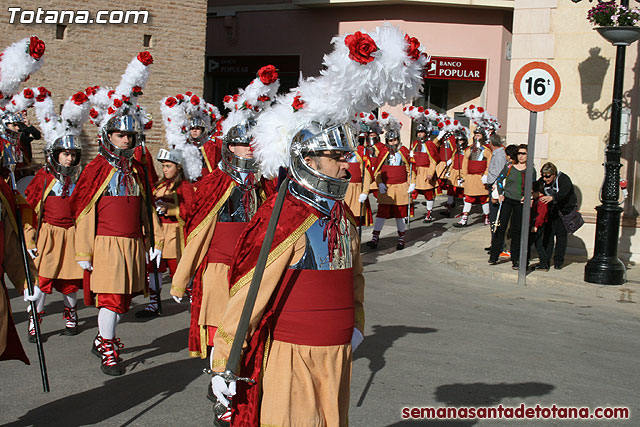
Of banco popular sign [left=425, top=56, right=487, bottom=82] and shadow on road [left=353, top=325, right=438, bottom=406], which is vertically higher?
banco popular sign [left=425, top=56, right=487, bottom=82]

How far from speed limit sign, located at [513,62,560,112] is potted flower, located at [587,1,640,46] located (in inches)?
41.6

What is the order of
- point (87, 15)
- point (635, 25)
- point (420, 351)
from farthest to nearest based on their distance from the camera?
1. point (87, 15)
2. point (635, 25)
3. point (420, 351)

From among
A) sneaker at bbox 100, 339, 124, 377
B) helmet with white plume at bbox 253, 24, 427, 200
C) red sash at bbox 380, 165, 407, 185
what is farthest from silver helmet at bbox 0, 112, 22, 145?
helmet with white plume at bbox 253, 24, 427, 200

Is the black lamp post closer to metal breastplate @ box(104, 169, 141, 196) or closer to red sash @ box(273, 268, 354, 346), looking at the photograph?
metal breastplate @ box(104, 169, 141, 196)

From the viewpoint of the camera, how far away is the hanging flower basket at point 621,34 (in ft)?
36.1

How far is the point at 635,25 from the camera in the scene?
36.8 ft

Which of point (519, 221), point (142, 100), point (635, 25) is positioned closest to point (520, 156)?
point (519, 221)

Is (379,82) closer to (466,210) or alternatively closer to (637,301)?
(637,301)

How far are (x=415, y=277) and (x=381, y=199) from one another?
3.57m

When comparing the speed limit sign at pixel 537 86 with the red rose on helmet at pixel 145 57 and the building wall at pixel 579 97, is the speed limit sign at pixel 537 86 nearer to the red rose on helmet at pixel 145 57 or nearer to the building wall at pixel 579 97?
the building wall at pixel 579 97

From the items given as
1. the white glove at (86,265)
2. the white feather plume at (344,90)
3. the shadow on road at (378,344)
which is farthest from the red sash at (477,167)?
the white feather plume at (344,90)

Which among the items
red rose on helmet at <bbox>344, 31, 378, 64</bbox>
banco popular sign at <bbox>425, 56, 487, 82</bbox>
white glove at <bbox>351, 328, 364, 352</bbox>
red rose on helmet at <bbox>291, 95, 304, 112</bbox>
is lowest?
white glove at <bbox>351, 328, 364, 352</bbox>

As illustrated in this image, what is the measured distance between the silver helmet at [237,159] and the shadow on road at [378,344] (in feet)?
6.28

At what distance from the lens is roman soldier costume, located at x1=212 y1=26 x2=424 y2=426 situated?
3791 millimetres
